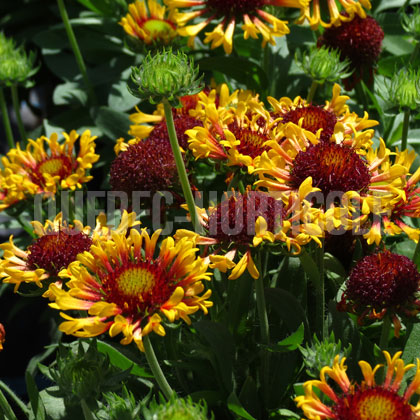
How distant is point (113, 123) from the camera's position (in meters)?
1.34

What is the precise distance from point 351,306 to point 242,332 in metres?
0.16

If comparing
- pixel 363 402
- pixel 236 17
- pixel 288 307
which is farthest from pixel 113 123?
pixel 363 402

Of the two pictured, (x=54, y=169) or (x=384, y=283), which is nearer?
(x=384, y=283)

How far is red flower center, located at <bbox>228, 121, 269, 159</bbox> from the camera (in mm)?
868

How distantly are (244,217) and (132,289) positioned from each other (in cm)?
15

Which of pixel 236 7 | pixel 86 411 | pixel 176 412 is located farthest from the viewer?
pixel 236 7

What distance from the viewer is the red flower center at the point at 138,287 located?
0.70 metres

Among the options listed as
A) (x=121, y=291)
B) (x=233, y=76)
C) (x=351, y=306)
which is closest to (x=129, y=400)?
(x=121, y=291)

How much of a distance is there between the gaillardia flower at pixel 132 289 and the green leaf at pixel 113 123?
0.59 m

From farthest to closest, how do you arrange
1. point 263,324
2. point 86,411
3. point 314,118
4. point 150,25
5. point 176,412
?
point 150,25
point 314,118
point 263,324
point 86,411
point 176,412

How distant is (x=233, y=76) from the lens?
124 centimetres

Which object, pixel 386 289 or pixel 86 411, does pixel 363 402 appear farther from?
pixel 86 411

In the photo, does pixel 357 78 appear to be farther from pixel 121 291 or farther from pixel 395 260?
pixel 121 291

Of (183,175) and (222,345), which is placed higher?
(183,175)
